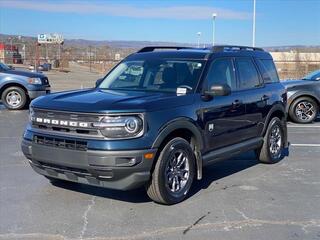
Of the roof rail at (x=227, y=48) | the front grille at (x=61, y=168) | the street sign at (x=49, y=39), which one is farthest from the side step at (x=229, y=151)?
the street sign at (x=49, y=39)

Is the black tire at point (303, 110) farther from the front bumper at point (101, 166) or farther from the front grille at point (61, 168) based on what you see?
the front grille at point (61, 168)

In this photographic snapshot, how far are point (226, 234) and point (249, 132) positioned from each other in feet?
8.99

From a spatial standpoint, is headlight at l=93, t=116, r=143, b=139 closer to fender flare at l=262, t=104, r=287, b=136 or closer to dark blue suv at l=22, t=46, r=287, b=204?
dark blue suv at l=22, t=46, r=287, b=204

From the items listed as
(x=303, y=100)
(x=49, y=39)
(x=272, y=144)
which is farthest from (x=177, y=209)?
(x=49, y=39)

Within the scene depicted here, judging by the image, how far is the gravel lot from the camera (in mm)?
4773

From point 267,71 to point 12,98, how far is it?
1001cm

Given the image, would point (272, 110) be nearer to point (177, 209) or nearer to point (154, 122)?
point (177, 209)

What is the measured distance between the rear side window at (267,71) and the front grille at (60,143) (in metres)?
3.69

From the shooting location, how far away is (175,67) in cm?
639

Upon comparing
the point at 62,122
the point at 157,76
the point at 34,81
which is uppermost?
the point at 157,76

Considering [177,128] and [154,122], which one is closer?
[154,122]

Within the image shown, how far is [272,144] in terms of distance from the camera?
8.02 m

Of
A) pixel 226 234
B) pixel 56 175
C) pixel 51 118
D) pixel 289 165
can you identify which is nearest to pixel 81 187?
pixel 56 175

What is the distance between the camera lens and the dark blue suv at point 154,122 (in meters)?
5.13
